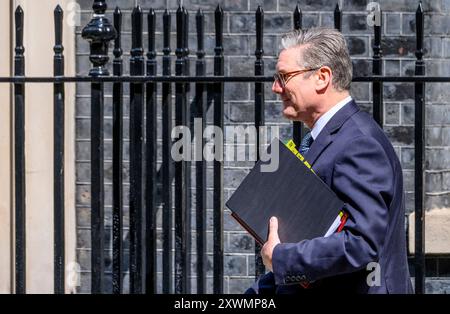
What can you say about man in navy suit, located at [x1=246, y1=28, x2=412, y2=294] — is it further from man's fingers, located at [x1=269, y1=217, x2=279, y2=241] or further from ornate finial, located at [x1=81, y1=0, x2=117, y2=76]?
ornate finial, located at [x1=81, y1=0, x2=117, y2=76]

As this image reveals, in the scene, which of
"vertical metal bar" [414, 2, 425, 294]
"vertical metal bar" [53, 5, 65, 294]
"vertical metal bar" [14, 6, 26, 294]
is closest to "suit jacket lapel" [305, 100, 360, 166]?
"vertical metal bar" [414, 2, 425, 294]

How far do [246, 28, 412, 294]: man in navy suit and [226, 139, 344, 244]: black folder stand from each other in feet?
0.12

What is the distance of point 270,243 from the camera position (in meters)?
3.69

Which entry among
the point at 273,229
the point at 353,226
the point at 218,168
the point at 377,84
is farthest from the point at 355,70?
the point at 353,226

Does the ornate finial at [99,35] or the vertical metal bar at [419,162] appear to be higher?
the ornate finial at [99,35]

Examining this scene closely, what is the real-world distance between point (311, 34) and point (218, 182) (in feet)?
4.82

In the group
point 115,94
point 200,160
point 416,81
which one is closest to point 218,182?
point 200,160

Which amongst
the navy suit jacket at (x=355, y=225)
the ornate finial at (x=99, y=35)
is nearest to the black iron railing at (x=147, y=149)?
the ornate finial at (x=99, y=35)

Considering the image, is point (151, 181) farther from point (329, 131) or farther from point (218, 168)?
point (329, 131)

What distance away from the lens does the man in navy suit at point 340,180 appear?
350cm

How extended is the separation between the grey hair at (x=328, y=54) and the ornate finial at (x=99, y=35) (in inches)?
59.3

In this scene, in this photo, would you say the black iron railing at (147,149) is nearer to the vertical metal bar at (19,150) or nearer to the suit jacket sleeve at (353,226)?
the vertical metal bar at (19,150)
